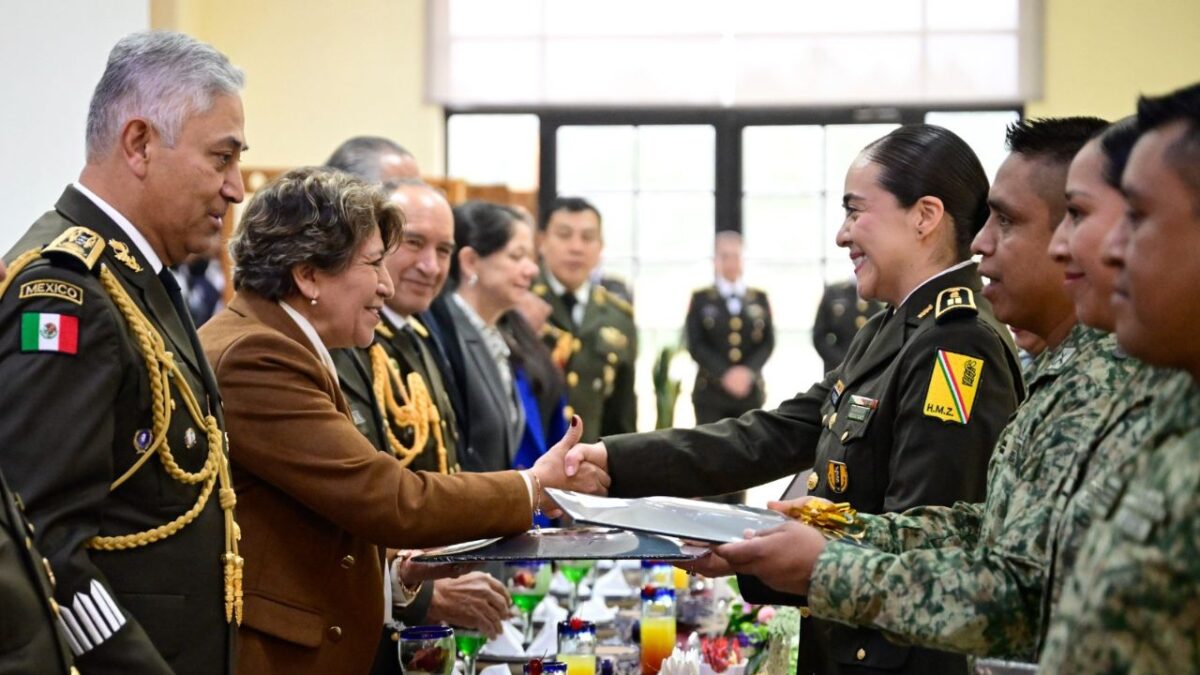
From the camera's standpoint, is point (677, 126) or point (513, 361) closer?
point (513, 361)

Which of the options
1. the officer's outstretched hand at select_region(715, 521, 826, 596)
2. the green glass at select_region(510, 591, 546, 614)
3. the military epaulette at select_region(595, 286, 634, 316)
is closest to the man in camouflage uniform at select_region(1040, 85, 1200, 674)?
the officer's outstretched hand at select_region(715, 521, 826, 596)

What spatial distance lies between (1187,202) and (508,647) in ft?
6.66

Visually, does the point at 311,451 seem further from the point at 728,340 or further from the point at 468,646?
the point at 728,340

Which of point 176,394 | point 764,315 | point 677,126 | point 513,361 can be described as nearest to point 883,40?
point 677,126

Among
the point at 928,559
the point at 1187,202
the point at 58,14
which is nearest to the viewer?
the point at 1187,202

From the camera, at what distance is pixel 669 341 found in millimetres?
10727

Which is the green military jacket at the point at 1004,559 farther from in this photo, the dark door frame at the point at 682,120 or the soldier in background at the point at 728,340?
the dark door frame at the point at 682,120

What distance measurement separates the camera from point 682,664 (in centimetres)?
262

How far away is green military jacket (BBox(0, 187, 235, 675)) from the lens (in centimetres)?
193

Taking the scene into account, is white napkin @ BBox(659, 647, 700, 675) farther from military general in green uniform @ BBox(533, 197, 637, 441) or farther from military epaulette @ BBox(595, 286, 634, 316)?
military epaulette @ BBox(595, 286, 634, 316)

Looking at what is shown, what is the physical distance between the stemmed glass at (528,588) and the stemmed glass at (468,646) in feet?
1.46

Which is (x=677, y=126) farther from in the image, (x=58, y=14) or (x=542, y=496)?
(x=542, y=496)

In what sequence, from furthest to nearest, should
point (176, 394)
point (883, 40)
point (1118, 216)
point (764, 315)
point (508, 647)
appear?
1. point (883, 40)
2. point (764, 315)
3. point (508, 647)
4. point (176, 394)
5. point (1118, 216)

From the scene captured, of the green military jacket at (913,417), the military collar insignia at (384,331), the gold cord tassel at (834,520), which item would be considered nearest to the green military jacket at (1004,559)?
the gold cord tassel at (834,520)
